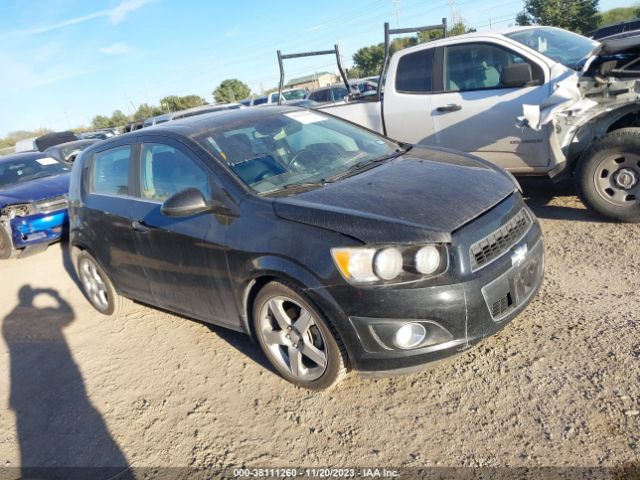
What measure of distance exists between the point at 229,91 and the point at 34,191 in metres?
50.3

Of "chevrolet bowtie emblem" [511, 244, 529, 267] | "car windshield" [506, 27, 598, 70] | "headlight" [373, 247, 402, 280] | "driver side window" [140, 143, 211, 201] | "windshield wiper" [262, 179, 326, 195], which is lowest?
"chevrolet bowtie emblem" [511, 244, 529, 267]

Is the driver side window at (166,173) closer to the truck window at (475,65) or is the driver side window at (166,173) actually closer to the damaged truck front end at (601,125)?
the damaged truck front end at (601,125)

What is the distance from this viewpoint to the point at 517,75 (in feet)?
16.5

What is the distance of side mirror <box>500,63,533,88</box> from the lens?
16.4ft

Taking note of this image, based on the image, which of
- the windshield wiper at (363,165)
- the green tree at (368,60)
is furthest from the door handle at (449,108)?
the green tree at (368,60)

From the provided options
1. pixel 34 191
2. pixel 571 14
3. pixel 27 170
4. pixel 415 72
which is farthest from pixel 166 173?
pixel 571 14

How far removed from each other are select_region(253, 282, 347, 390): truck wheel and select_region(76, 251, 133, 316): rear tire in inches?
84.0

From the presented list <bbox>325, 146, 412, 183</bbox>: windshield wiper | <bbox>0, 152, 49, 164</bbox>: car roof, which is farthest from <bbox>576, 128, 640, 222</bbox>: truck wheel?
<bbox>0, 152, 49, 164</bbox>: car roof

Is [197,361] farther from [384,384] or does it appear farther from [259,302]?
[384,384]

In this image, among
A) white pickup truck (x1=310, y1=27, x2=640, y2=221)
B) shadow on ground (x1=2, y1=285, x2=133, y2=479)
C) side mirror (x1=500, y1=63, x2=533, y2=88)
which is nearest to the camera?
shadow on ground (x1=2, y1=285, x2=133, y2=479)

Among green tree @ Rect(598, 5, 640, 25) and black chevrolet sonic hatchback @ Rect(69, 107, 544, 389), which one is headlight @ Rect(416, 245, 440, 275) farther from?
green tree @ Rect(598, 5, 640, 25)

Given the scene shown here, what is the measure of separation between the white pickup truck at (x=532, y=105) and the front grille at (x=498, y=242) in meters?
2.01

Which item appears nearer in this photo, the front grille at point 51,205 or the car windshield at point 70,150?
the front grille at point 51,205

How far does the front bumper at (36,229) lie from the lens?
7.29 metres
